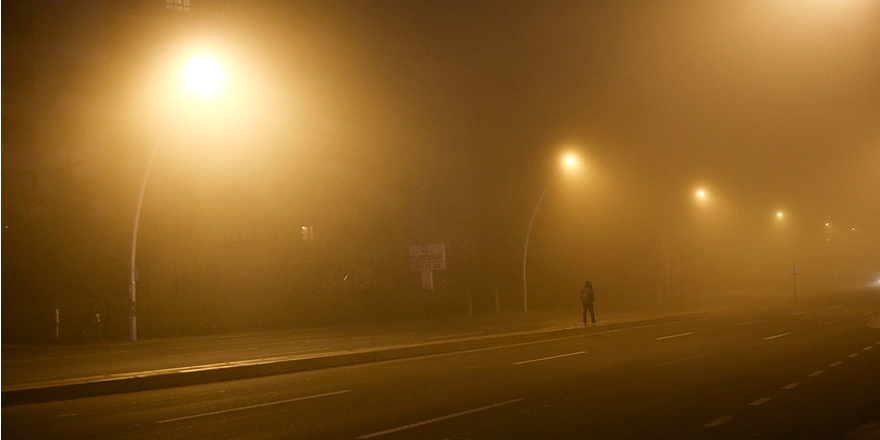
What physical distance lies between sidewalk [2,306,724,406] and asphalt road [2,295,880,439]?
17.0 inches

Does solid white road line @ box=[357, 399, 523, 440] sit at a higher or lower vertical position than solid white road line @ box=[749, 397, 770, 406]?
higher

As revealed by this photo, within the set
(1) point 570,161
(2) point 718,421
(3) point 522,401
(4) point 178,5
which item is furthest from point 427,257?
(2) point 718,421

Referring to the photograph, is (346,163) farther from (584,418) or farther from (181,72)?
(584,418)

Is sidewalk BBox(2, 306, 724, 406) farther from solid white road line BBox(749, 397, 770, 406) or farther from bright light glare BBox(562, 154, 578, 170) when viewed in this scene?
A: bright light glare BBox(562, 154, 578, 170)

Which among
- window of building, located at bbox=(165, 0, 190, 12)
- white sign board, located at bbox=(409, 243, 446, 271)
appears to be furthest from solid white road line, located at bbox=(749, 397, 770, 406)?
window of building, located at bbox=(165, 0, 190, 12)

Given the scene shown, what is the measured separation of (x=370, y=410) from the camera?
11.1 m

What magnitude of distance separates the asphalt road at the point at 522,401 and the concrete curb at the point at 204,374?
0.35 m

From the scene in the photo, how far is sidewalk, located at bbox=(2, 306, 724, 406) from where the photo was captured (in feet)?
45.4

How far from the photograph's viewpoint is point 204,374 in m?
15.1

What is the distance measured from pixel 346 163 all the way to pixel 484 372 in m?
35.9

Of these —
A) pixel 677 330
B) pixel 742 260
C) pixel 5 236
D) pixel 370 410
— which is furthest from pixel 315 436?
pixel 742 260

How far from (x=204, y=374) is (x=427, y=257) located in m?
28.1

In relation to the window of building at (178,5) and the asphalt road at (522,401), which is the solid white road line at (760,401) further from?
the window of building at (178,5)

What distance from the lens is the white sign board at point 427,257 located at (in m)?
42.2
